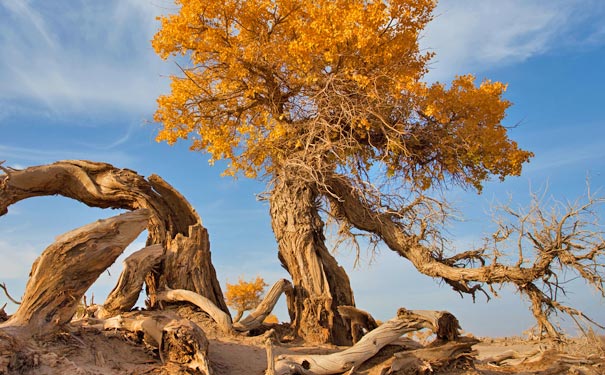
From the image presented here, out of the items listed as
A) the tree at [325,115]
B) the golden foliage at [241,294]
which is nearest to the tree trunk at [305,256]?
the tree at [325,115]

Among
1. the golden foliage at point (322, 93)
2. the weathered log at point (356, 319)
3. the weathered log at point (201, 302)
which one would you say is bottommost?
the weathered log at point (356, 319)

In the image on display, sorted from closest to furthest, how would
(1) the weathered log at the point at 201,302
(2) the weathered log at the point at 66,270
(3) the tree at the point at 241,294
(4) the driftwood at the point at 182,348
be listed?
(4) the driftwood at the point at 182,348, (2) the weathered log at the point at 66,270, (1) the weathered log at the point at 201,302, (3) the tree at the point at 241,294

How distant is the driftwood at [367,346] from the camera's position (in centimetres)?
895

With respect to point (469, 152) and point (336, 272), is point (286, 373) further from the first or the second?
point (469, 152)

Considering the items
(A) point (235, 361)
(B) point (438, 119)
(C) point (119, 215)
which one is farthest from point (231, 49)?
(A) point (235, 361)

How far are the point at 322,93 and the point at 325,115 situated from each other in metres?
0.60

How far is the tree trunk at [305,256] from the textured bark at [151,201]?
6.40ft

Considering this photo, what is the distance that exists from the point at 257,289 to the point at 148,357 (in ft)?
64.2

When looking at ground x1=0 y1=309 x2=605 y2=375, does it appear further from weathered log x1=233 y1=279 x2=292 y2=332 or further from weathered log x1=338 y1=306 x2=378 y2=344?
weathered log x1=338 y1=306 x2=378 y2=344

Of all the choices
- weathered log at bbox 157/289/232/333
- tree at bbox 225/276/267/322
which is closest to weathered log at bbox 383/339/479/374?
weathered log at bbox 157/289/232/333

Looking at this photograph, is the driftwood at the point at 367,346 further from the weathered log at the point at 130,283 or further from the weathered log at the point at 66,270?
the weathered log at the point at 130,283

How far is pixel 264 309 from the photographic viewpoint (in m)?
12.3

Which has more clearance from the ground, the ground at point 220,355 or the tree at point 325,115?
the tree at point 325,115

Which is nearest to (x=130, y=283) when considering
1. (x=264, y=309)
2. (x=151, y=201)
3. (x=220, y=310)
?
(x=220, y=310)
